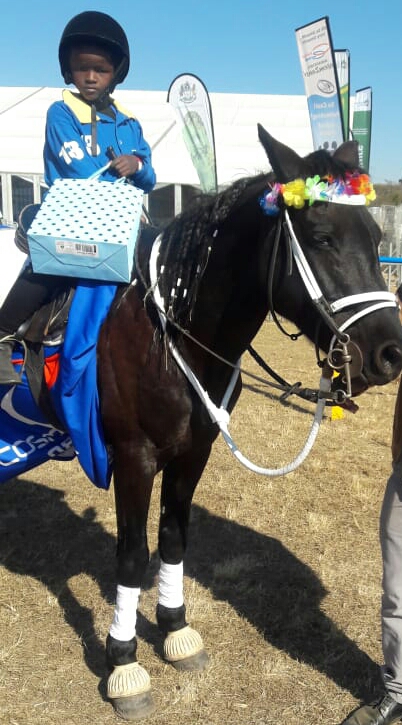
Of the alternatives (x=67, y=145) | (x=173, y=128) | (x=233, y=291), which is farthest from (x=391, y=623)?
(x=173, y=128)

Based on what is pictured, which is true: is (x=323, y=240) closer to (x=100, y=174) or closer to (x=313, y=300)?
(x=313, y=300)

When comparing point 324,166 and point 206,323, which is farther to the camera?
point 206,323

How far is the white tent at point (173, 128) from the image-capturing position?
1716 cm

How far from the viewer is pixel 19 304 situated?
267 cm

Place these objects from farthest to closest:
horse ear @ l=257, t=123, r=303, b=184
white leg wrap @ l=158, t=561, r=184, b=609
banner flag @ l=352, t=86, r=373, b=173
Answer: banner flag @ l=352, t=86, r=373, b=173 → white leg wrap @ l=158, t=561, r=184, b=609 → horse ear @ l=257, t=123, r=303, b=184

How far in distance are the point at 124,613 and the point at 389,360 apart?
1.67m

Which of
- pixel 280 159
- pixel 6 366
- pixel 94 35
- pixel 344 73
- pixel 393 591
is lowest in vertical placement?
pixel 393 591

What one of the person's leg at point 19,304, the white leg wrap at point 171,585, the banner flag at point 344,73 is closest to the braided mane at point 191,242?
the person's leg at point 19,304

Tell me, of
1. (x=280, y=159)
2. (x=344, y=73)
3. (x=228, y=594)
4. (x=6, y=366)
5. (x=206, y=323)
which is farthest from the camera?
(x=344, y=73)

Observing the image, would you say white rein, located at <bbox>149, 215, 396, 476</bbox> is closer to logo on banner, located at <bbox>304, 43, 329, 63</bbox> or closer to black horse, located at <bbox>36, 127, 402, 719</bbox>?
black horse, located at <bbox>36, 127, 402, 719</bbox>

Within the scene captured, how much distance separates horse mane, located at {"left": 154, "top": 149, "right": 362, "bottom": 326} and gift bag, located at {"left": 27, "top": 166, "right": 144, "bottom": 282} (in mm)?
160

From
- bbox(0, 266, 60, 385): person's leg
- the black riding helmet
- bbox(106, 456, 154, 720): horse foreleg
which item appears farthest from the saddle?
the black riding helmet

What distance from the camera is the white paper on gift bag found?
2.42 m

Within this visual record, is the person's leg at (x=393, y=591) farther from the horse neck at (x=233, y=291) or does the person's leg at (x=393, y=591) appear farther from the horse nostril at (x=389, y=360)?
the horse neck at (x=233, y=291)
